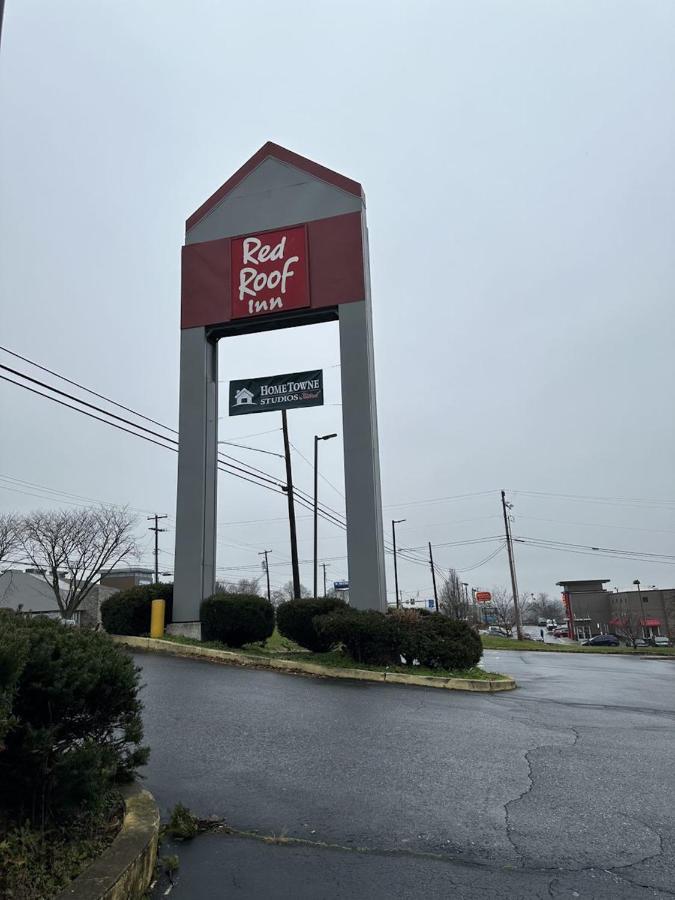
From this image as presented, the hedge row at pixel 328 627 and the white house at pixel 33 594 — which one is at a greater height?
the white house at pixel 33 594

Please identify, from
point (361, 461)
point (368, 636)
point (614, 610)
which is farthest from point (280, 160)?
point (614, 610)

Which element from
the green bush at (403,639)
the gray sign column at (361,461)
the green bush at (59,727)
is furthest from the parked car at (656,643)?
the green bush at (59,727)

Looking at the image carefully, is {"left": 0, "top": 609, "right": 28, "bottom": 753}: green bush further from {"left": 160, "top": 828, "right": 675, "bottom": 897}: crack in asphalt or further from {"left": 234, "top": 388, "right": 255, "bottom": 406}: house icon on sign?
{"left": 234, "top": 388, "right": 255, "bottom": 406}: house icon on sign

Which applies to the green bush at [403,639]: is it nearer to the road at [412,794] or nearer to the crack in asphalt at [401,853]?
the road at [412,794]

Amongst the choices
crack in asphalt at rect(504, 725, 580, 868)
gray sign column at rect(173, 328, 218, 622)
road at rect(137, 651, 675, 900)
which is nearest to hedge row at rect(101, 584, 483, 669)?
gray sign column at rect(173, 328, 218, 622)

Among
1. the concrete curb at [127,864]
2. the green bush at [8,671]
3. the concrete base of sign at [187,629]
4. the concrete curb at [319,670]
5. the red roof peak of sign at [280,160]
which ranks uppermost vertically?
the red roof peak of sign at [280,160]

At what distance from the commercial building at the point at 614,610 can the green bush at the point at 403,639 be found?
74050 mm

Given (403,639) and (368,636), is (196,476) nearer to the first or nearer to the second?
(368,636)

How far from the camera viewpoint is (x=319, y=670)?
12.1 m

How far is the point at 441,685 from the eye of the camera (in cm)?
1120

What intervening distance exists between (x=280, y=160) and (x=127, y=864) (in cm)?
1813

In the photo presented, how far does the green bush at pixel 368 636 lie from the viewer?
12.6m

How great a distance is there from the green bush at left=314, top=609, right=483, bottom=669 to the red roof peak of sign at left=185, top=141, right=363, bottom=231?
37.1 feet

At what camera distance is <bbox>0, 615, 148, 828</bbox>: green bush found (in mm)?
3279
